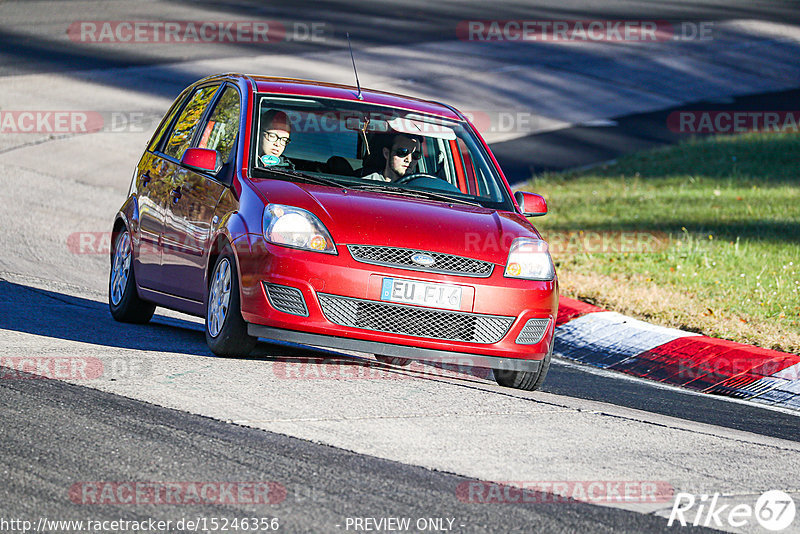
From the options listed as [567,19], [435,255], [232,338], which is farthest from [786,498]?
[567,19]

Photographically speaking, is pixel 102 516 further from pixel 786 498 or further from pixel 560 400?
pixel 560 400

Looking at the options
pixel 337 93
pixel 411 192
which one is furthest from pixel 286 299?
pixel 337 93

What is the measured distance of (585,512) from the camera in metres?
4.57

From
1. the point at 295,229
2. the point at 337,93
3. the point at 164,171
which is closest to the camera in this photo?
the point at 295,229

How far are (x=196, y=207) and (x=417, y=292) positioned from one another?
1.75 m

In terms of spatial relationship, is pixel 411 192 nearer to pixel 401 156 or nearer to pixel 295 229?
pixel 401 156

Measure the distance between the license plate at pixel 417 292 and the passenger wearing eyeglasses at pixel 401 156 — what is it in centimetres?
136

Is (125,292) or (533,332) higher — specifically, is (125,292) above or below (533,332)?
below

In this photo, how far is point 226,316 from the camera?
22.4 feet

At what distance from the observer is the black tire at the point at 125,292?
8.52 m

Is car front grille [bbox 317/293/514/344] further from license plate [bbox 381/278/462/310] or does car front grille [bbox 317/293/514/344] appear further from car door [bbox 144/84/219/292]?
car door [bbox 144/84/219/292]

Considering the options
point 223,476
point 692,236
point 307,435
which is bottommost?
point 692,236

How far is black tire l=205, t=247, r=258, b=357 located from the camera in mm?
6742

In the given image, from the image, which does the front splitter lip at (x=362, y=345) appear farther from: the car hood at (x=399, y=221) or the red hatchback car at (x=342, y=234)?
the car hood at (x=399, y=221)
